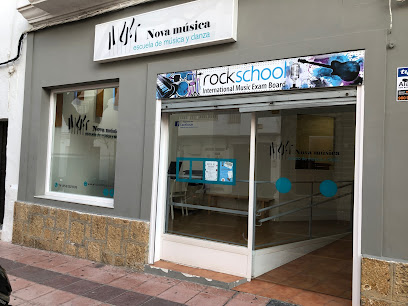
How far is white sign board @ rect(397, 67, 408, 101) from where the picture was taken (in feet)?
12.2

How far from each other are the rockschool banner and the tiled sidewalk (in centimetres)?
259

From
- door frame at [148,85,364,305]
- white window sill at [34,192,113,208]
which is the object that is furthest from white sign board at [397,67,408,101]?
white window sill at [34,192,113,208]

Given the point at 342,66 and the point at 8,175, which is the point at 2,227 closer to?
the point at 8,175

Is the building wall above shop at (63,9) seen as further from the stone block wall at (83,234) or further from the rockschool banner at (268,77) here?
the stone block wall at (83,234)

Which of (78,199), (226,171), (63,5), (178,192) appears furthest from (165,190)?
(63,5)

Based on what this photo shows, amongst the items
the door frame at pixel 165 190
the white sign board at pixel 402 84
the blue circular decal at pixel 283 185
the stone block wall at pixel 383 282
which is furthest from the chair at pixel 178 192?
the white sign board at pixel 402 84

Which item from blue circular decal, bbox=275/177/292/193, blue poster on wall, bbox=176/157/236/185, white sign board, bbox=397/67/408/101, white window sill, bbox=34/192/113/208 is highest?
white sign board, bbox=397/67/408/101

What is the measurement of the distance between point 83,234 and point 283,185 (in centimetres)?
335

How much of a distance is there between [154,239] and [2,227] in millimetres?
3802

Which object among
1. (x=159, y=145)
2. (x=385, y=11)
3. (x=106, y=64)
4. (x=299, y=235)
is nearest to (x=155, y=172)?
(x=159, y=145)

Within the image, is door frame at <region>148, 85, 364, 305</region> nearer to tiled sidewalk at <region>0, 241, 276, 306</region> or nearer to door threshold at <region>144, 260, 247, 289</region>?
door threshold at <region>144, 260, 247, 289</region>

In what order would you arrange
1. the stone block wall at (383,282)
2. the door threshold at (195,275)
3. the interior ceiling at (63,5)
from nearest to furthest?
the stone block wall at (383,282) → the door threshold at (195,275) → the interior ceiling at (63,5)

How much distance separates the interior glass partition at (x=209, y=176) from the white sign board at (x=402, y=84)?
1.86m

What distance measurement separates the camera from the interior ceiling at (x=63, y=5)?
6102mm
